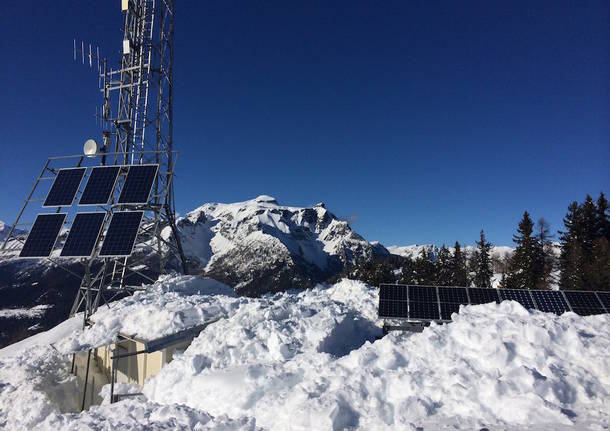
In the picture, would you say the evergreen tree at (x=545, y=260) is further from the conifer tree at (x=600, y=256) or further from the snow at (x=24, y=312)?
the snow at (x=24, y=312)

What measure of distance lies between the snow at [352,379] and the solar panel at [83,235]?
539 cm

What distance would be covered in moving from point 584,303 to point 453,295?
4.43 metres

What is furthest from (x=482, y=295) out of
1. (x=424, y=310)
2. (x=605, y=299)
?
(x=605, y=299)

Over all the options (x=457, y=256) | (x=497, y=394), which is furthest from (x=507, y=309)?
(x=457, y=256)

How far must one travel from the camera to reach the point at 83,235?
18172mm

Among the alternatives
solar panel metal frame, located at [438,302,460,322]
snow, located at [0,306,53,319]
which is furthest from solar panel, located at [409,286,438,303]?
snow, located at [0,306,53,319]

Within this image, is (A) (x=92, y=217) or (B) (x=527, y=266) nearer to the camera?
(A) (x=92, y=217)

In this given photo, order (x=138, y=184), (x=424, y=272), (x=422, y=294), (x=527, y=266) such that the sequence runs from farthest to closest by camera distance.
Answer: (x=424, y=272) → (x=527, y=266) → (x=138, y=184) → (x=422, y=294)

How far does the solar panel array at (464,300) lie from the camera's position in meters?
13.4

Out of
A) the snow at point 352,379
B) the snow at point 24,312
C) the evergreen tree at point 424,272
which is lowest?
the snow at point 352,379

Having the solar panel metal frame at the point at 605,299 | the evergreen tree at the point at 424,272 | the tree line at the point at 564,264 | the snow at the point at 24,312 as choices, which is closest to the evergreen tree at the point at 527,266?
the tree line at the point at 564,264

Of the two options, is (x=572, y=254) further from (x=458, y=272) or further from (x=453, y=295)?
(x=453, y=295)

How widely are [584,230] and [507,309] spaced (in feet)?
147

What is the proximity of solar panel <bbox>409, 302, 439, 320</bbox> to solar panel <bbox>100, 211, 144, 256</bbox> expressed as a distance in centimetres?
1275
